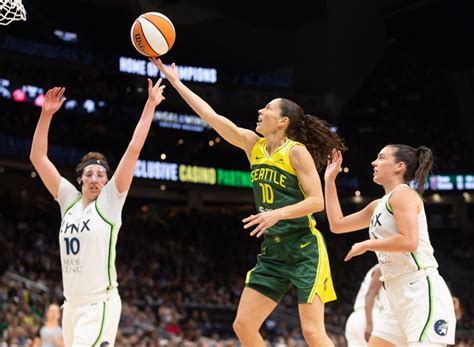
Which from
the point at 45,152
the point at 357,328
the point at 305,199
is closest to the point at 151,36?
the point at 45,152

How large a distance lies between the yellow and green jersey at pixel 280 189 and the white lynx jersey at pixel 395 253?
1.67 ft

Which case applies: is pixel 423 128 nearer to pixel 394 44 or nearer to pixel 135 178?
pixel 394 44

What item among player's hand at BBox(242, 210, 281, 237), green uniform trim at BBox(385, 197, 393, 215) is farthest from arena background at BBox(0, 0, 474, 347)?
player's hand at BBox(242, 210, 281, 237)

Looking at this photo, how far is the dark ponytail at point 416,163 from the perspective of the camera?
18.3ft

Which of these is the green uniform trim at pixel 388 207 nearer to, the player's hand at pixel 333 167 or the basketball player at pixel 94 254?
the player's hand at pixel 333 167

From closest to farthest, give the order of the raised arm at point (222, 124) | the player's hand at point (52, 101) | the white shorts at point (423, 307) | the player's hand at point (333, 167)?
the white shorts at point (423, 307) < the player's hand at point (52, 101) < the raised arm at point (222, 124) < the player's hand at point (333, 167)

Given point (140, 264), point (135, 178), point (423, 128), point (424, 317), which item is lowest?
point (424, 317)

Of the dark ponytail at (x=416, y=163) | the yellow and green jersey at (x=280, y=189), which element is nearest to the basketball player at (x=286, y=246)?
the yellow and green jersey at (x=280, y=189)

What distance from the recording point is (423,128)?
92.7 ft

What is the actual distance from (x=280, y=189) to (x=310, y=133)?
0.58 metres

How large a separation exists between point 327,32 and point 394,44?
252 cm

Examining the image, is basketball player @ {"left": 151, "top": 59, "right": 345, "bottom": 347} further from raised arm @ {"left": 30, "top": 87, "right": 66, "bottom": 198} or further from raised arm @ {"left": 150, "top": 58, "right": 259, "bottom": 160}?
raised arm @ {"left": 30, "top": 87, "right": 66, "bottom": 198}

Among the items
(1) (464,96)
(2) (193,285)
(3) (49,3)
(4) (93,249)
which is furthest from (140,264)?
(4) (93,249)

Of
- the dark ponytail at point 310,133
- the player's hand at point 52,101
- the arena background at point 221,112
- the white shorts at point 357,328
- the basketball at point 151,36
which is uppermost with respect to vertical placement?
the arena background at point 221,112
